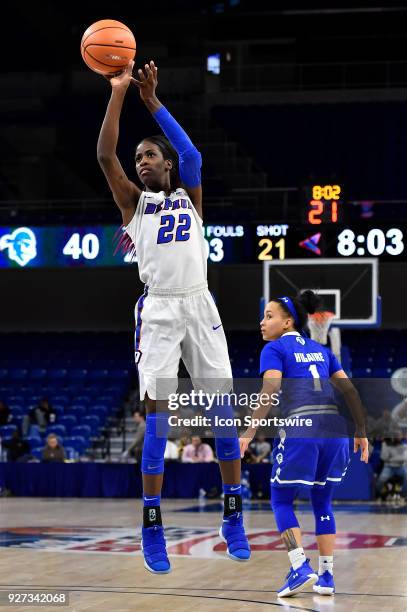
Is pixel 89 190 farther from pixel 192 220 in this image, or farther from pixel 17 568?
pixel 192 220

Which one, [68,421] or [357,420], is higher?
[357,420]

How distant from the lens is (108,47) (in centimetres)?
556

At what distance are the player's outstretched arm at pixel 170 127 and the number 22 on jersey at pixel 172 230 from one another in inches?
9.6

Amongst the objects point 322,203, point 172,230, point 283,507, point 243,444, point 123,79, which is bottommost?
point 283,507

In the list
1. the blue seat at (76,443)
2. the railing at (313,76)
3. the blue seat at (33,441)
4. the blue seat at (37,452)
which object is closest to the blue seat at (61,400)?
the blue seat at (33,441)

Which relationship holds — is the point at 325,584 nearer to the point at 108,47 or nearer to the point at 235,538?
the point at 235,538

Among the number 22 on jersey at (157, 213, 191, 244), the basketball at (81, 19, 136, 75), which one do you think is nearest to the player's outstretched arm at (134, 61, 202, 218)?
the basketball at (81, 19, 136, 75)

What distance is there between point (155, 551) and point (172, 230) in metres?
1.71

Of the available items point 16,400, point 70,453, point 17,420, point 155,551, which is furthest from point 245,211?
point 155,551

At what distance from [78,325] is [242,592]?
1957 cm

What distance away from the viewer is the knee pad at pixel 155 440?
555 cm

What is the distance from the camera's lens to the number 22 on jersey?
5.68m

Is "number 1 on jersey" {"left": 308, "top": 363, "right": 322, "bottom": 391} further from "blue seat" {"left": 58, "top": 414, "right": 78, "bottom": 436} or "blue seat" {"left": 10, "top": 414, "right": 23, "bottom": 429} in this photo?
"blue seat" {"left": 10, "top": 414, "right": 23, "bottom": 429}

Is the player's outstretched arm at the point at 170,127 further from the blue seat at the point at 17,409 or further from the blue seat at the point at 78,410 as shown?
→ the blue seat at the point at 17,409
